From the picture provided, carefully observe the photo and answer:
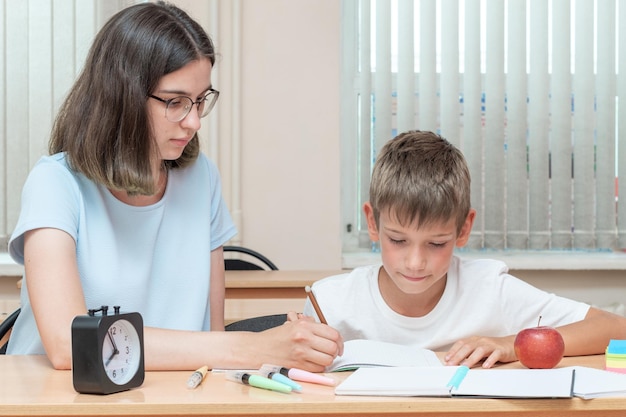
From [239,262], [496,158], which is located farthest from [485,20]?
[239,262]

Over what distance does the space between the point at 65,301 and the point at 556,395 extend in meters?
0.82

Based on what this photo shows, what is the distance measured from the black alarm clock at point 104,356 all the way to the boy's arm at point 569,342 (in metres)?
0.53

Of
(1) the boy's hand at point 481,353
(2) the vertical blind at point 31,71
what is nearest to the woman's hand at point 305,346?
(1) the boy's hand at point 481,353

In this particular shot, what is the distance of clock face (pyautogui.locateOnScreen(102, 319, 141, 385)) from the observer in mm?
1233

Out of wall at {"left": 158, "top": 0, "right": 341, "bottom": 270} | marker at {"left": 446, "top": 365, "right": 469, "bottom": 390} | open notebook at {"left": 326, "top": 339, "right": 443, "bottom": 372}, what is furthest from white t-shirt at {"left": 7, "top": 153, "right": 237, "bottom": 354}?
wall at {"left": 158, "top": 0, "right": 341, "bottom": 270}

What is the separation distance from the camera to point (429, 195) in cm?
170

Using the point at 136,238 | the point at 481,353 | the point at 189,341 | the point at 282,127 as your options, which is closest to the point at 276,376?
the point at 189,341

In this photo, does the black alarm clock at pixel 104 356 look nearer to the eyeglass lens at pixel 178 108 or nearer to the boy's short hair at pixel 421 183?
the eyeglass lens at pixel 178 108

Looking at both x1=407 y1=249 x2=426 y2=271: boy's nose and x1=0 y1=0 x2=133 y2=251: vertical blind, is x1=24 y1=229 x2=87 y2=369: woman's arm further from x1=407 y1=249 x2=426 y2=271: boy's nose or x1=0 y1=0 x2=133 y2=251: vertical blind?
x1=0 y1=0 x2=133 y2=251: vertical blind

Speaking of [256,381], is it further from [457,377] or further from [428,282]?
[428,282]

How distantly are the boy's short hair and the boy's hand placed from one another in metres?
0.29

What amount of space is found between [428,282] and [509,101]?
8.22ft

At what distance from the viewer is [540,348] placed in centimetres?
138

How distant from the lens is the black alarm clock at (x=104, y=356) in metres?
1.21
